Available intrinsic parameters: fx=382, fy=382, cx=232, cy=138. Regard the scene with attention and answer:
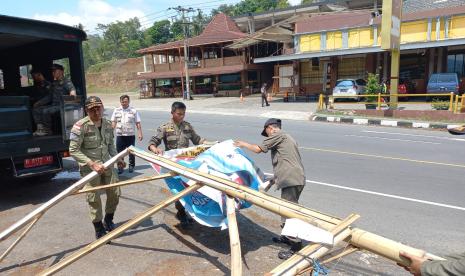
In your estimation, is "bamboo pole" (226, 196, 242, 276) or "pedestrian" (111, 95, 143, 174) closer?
"bamboo pole" (226, 196, 242, 276)

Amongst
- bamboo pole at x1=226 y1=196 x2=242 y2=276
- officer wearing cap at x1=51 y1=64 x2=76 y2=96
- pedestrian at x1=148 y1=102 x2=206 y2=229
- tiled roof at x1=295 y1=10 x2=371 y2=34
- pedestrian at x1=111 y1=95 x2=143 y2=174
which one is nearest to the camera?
bamboo pole at x1=226 y1=196 x2=242 y2=276

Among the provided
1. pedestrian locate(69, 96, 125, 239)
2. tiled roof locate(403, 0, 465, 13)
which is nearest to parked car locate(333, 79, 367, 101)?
tiled roof locate(403, 0, 465, 13)

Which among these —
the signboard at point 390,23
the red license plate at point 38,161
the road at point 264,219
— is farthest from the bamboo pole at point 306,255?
the signboard at point 390,23

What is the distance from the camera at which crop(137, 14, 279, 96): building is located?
35.4 m

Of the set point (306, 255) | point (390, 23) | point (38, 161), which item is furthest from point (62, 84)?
point (390, 23)

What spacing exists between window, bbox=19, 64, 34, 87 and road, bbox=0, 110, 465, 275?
2026 mm

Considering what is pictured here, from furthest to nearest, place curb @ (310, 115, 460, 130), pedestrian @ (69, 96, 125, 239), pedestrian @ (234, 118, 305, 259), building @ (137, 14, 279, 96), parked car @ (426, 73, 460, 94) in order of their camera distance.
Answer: building @ (137, 14, 279, 96) → parked car @ (426, 73, 460, 94) → curb @ (310, 115, 460, 130) → pedestrian @ (69, 96, 125, 239) → pedestrian @ (234, 118, 305, 259)

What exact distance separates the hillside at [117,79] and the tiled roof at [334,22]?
120 feet

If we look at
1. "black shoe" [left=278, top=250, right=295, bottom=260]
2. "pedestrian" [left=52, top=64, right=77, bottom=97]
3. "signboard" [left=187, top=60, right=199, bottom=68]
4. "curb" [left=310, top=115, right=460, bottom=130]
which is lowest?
"curb" [left=310, top=115, right=460, bottom=130]

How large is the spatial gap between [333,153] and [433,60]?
1921cm

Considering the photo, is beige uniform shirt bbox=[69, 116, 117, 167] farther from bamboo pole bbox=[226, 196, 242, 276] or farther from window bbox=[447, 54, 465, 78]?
window bbox=[447, 54, 465, 78]

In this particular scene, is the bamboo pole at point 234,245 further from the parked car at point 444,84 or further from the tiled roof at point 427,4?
the tiled roof at point 427,4

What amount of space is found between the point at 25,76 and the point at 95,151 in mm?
4985

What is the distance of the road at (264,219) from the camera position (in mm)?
4031
